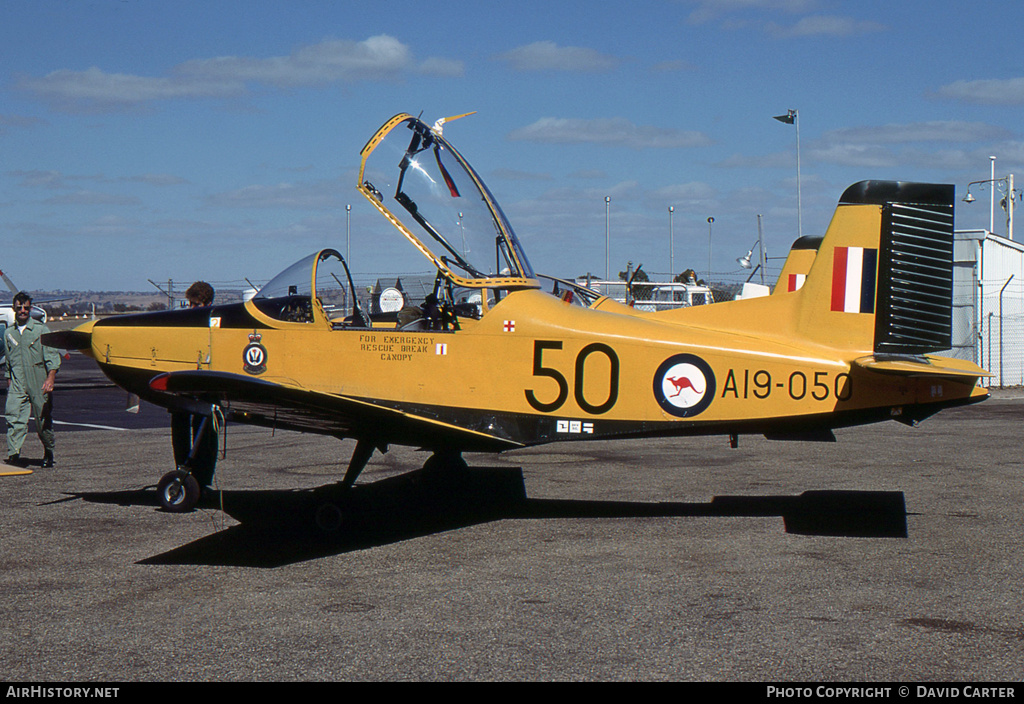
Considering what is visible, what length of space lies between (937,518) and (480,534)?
143 inches

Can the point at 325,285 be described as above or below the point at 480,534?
above

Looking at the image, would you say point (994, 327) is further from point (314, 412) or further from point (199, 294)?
point (314, 412)

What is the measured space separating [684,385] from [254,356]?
3471 millimetres

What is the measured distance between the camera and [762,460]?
10.6 metres

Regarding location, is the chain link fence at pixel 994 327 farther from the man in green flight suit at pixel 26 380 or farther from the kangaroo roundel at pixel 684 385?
the man in green flight suit at pixel 26 380

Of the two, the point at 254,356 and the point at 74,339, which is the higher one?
the point at 74,339

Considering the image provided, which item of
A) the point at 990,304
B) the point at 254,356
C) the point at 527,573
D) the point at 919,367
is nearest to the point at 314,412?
the point at 254,356

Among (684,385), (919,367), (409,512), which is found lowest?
(409,512)

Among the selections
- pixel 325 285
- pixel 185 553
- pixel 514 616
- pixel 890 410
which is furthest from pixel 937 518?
pixel 185 553

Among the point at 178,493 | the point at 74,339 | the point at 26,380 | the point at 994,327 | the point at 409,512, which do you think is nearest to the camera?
the point at 178,493

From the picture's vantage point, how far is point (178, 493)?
7.71m

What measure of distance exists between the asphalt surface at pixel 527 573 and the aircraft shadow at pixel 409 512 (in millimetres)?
39
